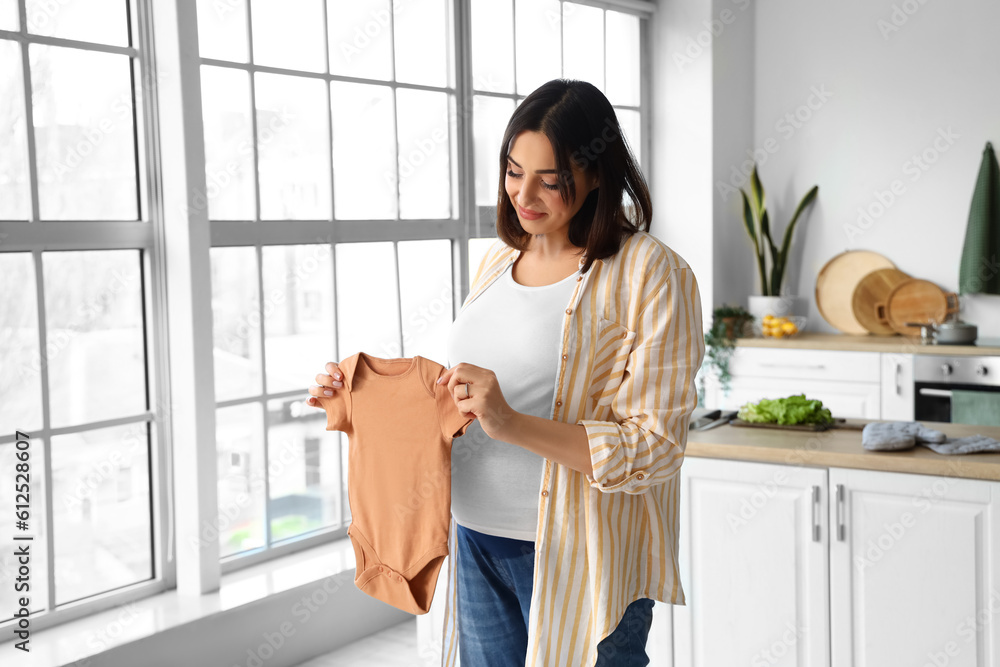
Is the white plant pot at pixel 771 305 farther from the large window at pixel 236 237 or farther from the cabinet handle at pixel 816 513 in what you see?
the cabinet handle at pixel 816 513

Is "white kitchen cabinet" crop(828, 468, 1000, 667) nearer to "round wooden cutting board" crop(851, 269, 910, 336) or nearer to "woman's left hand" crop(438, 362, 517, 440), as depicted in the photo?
"woman's left hand" crop(438, 362, 517, 440)

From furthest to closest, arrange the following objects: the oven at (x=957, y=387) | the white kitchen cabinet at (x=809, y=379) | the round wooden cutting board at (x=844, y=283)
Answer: the round wooden cutting board at (x=844, y=283) < the white kitchen cabinet at (x=809, y=379) < the oven at (x=957, y=387)

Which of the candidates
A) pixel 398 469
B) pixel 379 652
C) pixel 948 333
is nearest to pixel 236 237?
pixel 379 652

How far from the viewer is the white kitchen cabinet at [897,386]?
410 centimetres

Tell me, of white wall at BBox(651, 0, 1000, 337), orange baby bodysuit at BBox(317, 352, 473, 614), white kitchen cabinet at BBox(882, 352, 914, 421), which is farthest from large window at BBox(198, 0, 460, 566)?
white kitchen cabinet at BBox(882, 352, 914, 421)

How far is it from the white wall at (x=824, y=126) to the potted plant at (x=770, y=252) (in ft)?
0.36

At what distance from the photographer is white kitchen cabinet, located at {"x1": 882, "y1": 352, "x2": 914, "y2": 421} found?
4.10 m

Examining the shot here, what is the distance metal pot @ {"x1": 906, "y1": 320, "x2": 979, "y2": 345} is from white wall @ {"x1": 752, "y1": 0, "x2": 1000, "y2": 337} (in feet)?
1.45

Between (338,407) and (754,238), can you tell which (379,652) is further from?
(754,238)

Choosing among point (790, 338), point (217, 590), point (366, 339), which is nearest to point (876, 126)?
point (790, 338)

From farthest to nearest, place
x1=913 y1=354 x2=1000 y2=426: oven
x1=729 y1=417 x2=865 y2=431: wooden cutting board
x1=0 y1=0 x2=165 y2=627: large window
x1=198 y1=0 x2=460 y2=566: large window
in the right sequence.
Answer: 1. x1=913 y1=354 x2=1000 y2=426: oven
2. x1=198 y1=0 x2=460 y2=566: large window
3. x1=729 y1=417 x2=865 y2=431: wooden cutting board
4. x1=0 y1=0 x2=165 y2=627: large window

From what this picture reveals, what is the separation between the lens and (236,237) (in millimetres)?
2943

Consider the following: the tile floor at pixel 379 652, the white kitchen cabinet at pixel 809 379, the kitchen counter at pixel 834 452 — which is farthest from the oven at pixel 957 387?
the tile floor at pixel 379 652

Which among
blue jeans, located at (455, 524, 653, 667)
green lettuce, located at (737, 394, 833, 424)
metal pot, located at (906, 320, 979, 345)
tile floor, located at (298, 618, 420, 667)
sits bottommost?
tile floor, located at (298, 618, 420, 667)
